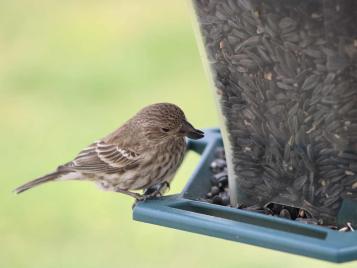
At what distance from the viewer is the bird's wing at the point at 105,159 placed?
20.2 feet

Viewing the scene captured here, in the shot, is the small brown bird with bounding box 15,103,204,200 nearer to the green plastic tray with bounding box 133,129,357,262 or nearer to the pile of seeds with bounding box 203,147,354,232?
the pile of seeds with bounding box 203,147,354,232

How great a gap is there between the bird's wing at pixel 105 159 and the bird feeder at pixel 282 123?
21.8 inches

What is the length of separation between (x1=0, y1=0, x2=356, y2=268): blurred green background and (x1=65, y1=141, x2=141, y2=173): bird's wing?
161cm

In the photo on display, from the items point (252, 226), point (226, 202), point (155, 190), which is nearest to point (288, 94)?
point (252, 226)

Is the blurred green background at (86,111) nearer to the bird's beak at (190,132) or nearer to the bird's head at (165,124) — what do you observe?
the bird's head at (165,124)

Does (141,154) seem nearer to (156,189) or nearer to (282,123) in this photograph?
(156,189)

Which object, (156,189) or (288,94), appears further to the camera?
(156,189)

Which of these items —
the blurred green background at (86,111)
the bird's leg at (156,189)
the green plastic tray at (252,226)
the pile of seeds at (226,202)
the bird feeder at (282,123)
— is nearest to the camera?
the green plastic tray at (252,226)

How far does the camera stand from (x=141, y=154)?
6199 mm

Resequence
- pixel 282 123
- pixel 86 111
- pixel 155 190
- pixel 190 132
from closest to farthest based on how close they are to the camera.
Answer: pixel 282 123, pixel 155 190, pixel 190 132, pixel 86 111

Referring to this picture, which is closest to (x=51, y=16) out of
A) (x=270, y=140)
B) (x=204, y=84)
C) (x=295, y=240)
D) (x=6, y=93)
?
(x=6, y=93)

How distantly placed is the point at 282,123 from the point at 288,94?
0.67 ft

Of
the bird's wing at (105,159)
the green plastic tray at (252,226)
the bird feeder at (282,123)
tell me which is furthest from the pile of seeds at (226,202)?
the bird's wing at (105,159)

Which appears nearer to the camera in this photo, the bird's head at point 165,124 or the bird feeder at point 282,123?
the bird feeder at point 282,123
